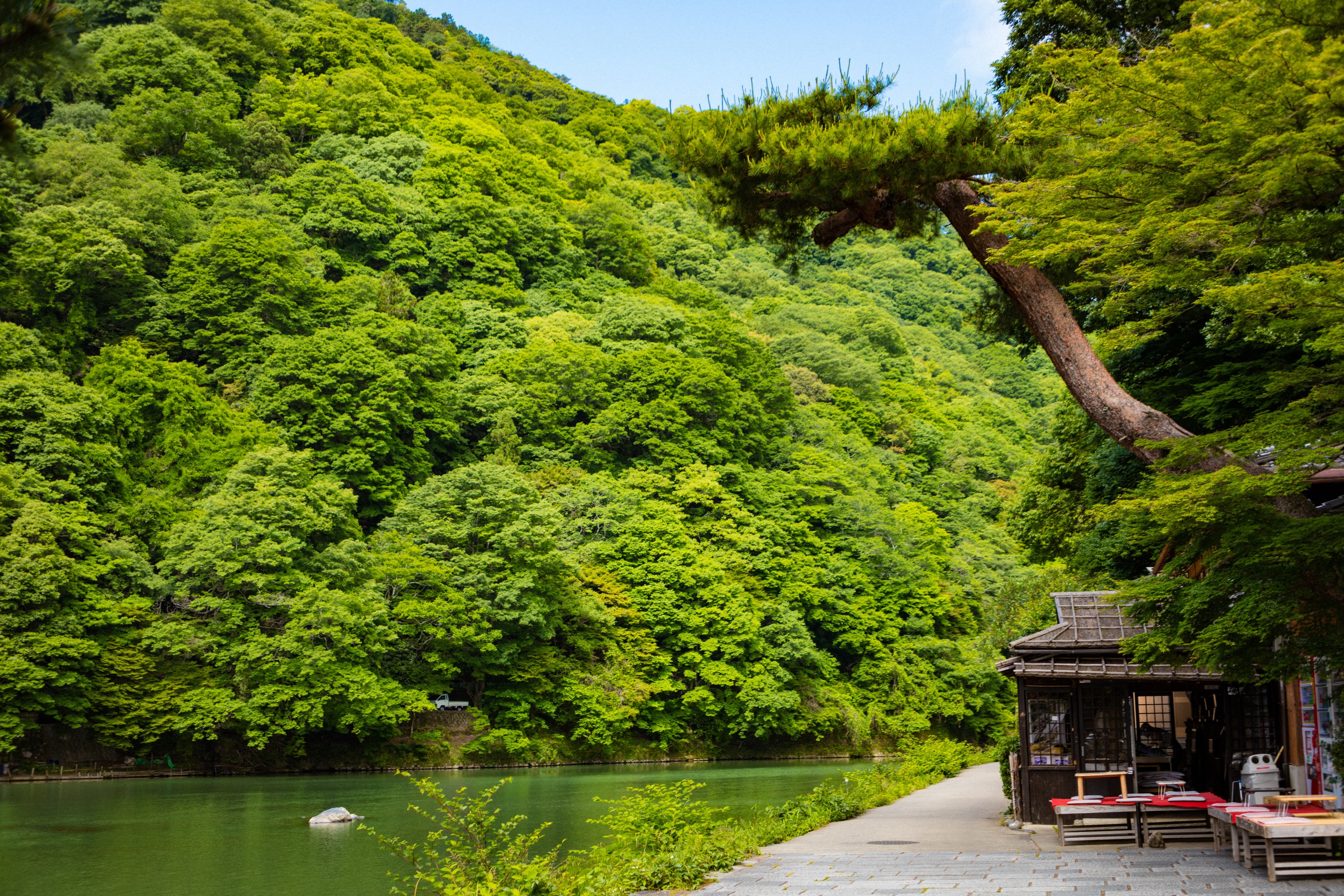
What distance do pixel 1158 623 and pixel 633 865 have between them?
4458mm

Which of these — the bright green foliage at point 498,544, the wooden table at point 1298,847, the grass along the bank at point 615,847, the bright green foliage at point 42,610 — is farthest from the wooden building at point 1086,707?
the bright green foliage at point 42,610

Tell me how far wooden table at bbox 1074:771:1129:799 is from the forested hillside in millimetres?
6544

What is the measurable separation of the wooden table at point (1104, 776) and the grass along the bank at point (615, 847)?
3.30m

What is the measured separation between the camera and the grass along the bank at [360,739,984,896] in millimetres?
7305

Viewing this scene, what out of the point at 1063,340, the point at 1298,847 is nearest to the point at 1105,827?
the point at 1298,847

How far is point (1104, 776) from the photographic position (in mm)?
11445

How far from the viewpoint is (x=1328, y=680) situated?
926cm

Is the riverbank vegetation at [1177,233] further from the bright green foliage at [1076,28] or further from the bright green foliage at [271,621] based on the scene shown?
the bright green foliage at [271,621]

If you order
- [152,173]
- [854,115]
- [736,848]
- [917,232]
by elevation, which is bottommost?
[736,848]

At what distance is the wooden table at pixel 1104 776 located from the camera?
11.2 m

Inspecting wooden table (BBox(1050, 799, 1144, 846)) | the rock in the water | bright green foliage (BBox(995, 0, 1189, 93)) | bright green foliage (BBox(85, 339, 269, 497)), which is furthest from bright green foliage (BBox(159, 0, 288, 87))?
wooden table (BBox(1050, 799, 1144, 846))

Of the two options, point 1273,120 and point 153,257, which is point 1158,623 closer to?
point 1273,120

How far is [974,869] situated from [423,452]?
104 ft

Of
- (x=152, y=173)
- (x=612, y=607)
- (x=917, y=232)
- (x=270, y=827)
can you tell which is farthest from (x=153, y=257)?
(x=917, y=232)
